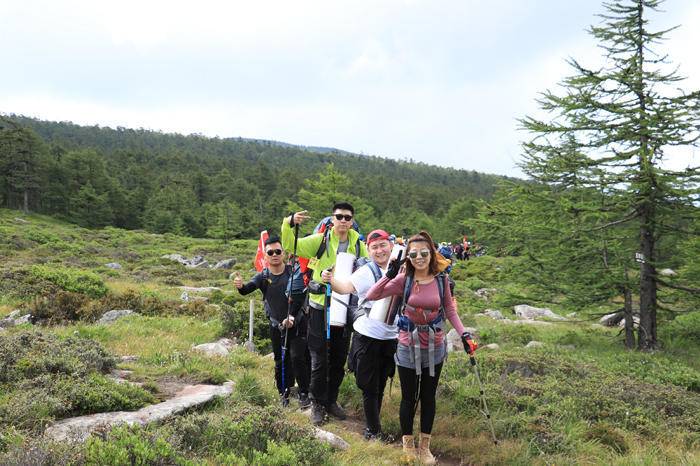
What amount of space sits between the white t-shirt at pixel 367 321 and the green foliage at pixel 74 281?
9800 mm

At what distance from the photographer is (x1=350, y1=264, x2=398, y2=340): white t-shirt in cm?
445

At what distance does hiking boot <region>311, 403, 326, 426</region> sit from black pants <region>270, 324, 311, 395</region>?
1.80ft

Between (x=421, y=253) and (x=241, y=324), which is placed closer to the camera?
(x=421, y=253)

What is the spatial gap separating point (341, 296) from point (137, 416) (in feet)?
7.35

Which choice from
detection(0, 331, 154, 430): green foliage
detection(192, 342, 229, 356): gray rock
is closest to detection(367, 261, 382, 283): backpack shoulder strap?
detection(0, 331, 154, 430): green foliage

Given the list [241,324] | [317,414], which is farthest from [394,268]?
[241,324]

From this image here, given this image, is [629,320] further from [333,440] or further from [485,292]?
[333,440]

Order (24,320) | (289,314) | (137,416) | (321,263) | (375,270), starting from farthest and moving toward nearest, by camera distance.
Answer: (24,320) < (289,314) < (321,263) < (375,270) < (137,416)

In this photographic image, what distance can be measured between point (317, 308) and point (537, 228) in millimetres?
8115

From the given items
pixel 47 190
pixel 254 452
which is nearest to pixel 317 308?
pixel 254 452

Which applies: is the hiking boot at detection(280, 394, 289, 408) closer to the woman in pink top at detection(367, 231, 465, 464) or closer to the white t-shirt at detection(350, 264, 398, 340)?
the white t-shirt at detection(350, 264, 398, 340)

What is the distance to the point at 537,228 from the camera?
11.2 meters

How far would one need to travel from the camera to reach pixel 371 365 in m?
4.55

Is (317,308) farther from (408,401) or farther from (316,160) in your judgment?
(316,160)
